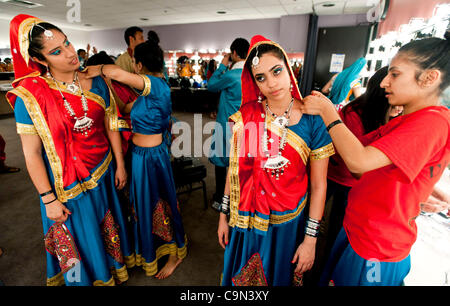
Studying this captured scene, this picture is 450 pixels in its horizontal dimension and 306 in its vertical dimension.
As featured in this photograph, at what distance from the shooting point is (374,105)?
1.25m

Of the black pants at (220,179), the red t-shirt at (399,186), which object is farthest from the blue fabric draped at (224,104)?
the red t-shirt at (399,186)

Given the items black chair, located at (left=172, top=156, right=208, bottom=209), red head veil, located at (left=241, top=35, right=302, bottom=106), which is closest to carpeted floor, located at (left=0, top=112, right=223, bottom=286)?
black chair, located at (left=172, top=156, right=208, bottom=209)

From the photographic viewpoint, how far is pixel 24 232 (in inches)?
89.0

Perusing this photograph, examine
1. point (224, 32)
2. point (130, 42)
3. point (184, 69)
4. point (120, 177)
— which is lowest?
point (120, 177)

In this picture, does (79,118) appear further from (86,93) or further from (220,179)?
(220,179)

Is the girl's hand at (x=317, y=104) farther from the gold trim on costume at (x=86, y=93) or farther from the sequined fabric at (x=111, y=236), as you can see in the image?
the sequined fabric at (x=111, y=236)

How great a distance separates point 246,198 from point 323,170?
366mm

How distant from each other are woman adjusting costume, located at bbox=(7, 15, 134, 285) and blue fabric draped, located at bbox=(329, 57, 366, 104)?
2175mm

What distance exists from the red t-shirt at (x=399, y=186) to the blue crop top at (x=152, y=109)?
1.21 metres

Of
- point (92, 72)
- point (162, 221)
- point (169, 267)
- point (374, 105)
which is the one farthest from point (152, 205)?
point (374, 105)

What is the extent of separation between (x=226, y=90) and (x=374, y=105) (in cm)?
138

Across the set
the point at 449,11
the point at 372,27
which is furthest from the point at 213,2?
the point at 449,11
